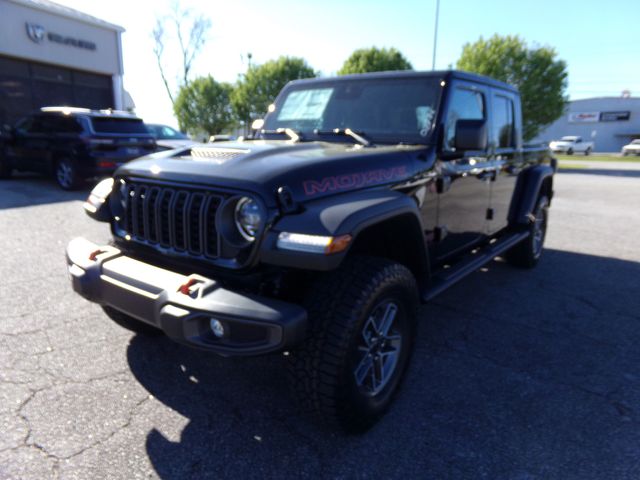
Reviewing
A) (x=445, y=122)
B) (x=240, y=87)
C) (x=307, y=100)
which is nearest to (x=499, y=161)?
(x=445, y=122)

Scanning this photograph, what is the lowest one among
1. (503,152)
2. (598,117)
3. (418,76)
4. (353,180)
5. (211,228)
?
(211,228)

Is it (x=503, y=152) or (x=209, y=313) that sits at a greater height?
(x=503, y=152)

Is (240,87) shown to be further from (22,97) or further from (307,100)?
(307,100)

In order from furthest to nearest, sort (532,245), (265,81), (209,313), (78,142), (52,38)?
(265,81)
(52,38)
(78,142)
(532,245)
(209,313)

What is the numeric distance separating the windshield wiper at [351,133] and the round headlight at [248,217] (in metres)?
1.15

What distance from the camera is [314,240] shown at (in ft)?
5.99

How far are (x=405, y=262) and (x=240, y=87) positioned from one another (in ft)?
107

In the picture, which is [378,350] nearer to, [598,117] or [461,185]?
[461,185]

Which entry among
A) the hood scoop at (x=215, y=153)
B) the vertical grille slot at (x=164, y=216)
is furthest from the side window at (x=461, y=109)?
the vertical grille slot at (x=164, y=216)

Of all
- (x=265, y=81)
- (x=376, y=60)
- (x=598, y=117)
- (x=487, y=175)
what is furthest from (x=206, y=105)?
(x=598, y=117)

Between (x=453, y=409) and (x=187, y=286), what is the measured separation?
1.59 metres

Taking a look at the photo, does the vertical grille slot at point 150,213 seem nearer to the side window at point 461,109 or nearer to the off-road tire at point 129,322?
the off-road tire at point 129,322

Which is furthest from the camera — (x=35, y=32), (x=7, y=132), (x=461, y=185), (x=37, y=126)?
(x=35, y=32)

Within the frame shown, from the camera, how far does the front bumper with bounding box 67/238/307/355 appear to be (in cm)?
175
